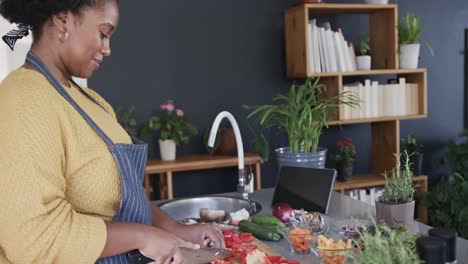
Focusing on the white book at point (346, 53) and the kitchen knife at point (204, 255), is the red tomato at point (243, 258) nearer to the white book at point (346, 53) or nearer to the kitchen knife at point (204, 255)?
the kitchen knife at point (204, 255)

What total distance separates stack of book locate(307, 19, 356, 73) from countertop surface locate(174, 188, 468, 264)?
4.57ft

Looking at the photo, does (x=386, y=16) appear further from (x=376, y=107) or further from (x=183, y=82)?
(x=183, y=82)

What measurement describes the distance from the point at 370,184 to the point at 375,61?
3.01 ft

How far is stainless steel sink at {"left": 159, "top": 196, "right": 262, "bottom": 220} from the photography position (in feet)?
7.55

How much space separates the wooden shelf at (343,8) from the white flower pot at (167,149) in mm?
1263

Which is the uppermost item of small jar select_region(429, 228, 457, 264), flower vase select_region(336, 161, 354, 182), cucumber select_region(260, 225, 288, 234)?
small jar select_region(429, 228, 457, 264)

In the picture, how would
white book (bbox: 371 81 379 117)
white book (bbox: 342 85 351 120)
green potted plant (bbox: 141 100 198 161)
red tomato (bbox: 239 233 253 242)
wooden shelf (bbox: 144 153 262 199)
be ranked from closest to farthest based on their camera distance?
1. red tomato (bbox: 239 233 253 242)
2. wooden shelf (bbox: 144 153 262 199)
3. green potted plant (bbox: 141 100 198 161)
4. white book (bbox: 342 85 351 120)
5. white book (bbox: 371 81 379 117)

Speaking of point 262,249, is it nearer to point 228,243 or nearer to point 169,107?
point 228,243

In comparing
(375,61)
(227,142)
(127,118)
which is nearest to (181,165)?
(227,142)

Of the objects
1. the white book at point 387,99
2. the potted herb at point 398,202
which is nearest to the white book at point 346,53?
the white book at point 387,99

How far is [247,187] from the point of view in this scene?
2.42 metres

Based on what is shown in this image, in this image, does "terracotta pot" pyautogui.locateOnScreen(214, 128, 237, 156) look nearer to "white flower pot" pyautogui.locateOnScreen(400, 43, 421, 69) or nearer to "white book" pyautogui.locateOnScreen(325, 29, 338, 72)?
"white book" pyautogui.locateOnScreen(325, 29, 338, 72)

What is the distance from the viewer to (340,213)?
2.02m

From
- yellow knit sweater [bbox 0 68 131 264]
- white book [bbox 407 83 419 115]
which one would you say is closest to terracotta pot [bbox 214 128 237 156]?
white book [bbox 407 83 419 115]
